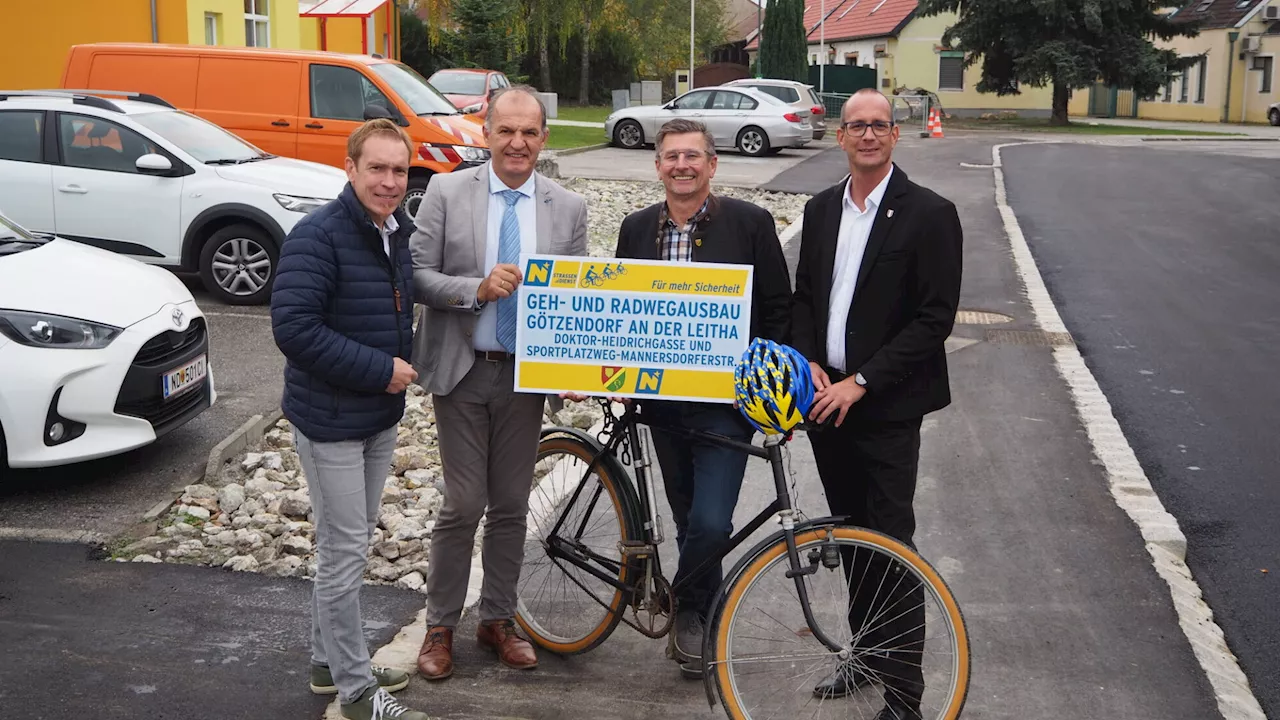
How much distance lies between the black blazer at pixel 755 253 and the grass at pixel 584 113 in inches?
1544

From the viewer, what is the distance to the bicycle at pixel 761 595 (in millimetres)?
3828

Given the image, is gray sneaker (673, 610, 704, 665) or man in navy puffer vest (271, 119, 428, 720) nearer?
man in navy puffer vest (271, 119, 428, 720)

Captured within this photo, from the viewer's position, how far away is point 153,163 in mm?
10672

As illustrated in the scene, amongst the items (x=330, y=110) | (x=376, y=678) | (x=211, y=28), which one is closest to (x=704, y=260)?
(x=376, y=678)

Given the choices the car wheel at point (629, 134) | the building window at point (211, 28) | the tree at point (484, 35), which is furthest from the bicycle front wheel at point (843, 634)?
the tree at point (484, 35)

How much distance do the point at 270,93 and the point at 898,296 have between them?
39.1ft

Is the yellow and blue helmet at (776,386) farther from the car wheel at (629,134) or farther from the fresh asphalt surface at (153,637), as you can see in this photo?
the car wheel at (629,134)

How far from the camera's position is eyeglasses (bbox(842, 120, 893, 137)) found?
3.99 m

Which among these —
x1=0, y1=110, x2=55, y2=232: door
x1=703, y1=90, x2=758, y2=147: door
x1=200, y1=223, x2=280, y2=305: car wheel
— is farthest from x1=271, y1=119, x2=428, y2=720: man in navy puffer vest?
x1=703, y1=90, x2=758, y2=147: door

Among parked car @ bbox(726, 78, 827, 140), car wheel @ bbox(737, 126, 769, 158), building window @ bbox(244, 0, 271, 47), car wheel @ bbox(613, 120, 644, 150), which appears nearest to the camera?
building window @ bbox(244, 0, 271, 47)

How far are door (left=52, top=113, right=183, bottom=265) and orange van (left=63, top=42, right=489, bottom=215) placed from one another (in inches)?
138

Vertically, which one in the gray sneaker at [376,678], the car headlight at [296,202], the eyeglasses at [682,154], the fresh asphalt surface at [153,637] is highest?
the eyeglasses at [682,154]

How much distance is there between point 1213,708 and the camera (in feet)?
14.0

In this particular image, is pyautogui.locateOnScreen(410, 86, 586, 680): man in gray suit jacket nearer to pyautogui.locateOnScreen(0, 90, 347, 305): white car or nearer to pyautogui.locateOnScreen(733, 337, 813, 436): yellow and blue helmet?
pyautogui.locateOnScreen(733, 337, 813, 436): yellow and blue helmet
